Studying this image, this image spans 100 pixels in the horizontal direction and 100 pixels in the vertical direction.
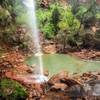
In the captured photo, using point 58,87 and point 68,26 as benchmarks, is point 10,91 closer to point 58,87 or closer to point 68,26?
point 58,87

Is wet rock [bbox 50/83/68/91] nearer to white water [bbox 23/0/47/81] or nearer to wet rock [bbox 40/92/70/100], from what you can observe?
wet rock [bbox 40/92/70/100]

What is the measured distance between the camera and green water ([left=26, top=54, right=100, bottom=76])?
13455 mm

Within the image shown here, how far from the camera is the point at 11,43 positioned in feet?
56.8

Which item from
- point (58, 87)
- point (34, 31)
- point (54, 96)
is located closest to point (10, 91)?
point (54, 96)

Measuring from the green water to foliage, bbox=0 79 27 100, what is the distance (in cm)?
401

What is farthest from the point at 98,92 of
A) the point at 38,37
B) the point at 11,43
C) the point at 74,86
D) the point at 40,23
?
the point at 40,23

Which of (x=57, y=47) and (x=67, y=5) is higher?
(x=67, y=5)

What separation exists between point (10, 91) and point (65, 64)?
647cm

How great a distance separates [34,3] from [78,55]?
8351 millimetres

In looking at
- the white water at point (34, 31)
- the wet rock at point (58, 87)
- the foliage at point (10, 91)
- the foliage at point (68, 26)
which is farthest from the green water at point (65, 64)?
the foliage at point (10, 91)

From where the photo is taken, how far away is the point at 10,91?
27.6 ft

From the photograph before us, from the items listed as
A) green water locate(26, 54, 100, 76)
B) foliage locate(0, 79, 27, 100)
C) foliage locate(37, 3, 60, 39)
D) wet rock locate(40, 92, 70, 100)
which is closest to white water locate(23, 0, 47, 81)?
green water locate(26, 54, 100, 76)

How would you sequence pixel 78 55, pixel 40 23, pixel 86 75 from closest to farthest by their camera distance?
pixel 86 75
pixel 78 55
pixel 40 23

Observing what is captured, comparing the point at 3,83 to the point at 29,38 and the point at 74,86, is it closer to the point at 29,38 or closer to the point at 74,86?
the point at 74,86
